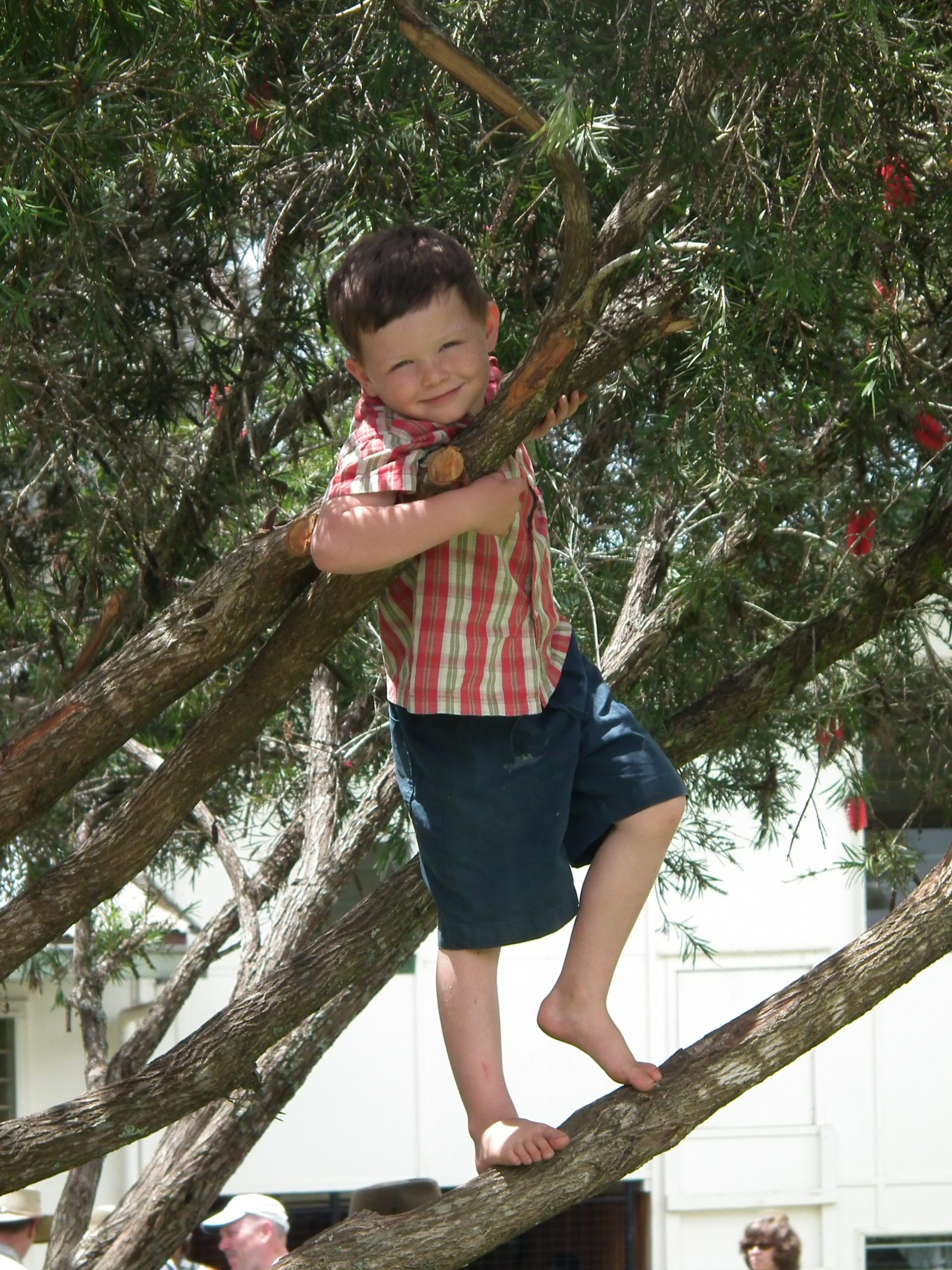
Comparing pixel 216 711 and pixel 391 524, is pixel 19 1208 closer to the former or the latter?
pixel 216 711

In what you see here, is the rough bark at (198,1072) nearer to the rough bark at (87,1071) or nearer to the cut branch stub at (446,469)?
the cut branch stub at (446,469)

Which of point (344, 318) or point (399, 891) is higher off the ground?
point (344, 318)

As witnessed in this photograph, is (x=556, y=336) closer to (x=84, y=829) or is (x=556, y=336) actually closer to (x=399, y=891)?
(x=399, y=891)

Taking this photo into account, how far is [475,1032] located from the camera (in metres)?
2.06

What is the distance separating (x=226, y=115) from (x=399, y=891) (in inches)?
59.5

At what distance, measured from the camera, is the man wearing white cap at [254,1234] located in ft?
16.5

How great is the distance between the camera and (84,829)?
5426 mm

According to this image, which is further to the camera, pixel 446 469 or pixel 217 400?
pixel 217 400

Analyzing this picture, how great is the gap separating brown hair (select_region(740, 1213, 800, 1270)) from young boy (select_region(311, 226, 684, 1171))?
12.2 feet

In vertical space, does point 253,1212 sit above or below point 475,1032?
below

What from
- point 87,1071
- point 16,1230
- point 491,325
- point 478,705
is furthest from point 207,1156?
point 491,325

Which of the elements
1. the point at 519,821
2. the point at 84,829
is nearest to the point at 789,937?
the point at 84,829

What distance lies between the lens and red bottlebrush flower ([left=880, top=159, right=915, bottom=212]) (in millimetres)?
2455

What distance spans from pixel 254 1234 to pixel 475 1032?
342cm
